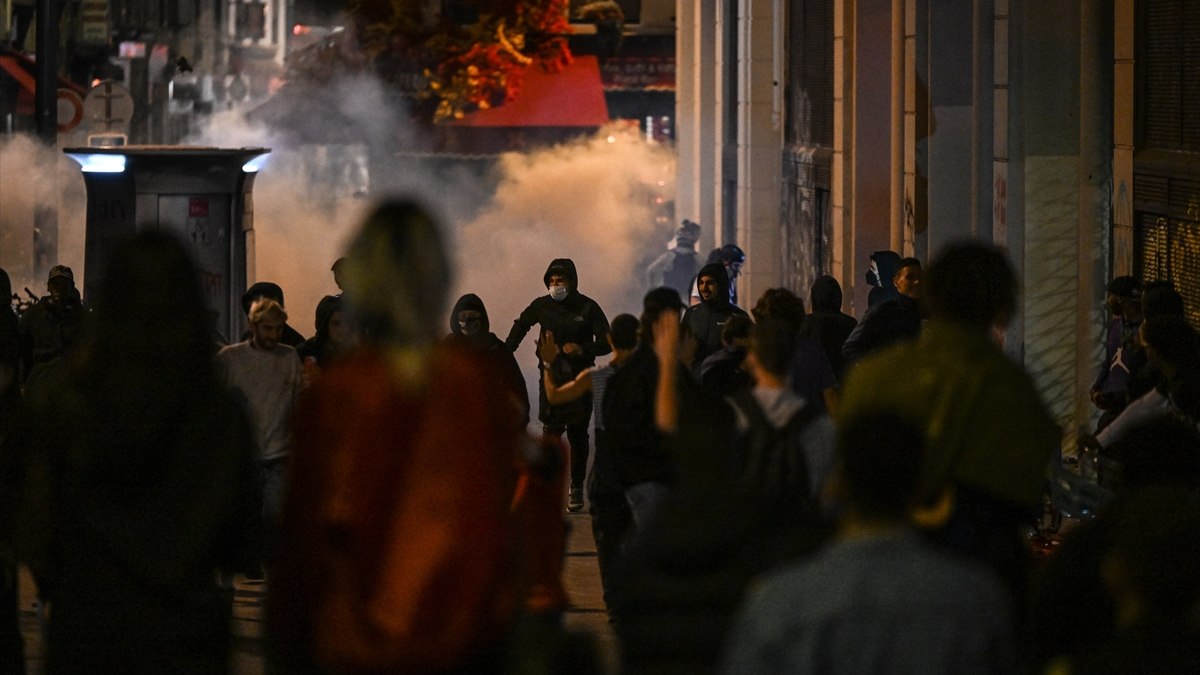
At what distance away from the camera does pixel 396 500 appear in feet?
12.8

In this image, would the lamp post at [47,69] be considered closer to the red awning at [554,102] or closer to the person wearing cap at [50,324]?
the person wearing cap at [50,324]

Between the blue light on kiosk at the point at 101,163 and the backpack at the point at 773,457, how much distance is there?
10.0 metres

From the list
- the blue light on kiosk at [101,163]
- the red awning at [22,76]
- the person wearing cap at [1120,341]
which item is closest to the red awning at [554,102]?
the red awning at [22,76]

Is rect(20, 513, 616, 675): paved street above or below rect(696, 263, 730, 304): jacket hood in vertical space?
below

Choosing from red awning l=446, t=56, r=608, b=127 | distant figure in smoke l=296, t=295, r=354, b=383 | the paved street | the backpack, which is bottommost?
the paved street

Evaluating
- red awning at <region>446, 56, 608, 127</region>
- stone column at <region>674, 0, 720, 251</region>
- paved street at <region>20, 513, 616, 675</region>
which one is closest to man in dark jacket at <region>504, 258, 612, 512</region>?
paved street at <region>20, 513, 616, 675</region>

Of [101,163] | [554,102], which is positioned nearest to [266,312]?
[101,163]

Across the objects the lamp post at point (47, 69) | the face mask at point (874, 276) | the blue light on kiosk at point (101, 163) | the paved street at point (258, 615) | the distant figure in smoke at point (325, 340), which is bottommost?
the paved street at point (258, 615)

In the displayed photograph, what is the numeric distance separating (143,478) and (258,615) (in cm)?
575

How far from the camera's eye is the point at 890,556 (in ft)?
12.2

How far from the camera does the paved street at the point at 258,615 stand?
8.81 metres

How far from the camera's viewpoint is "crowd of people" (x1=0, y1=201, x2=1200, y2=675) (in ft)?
12.5

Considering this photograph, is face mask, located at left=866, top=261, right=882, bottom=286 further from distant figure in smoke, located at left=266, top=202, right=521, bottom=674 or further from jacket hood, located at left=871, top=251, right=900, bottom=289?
distant figure in smoke, located at left=266, top=202, right=521, bottom=674

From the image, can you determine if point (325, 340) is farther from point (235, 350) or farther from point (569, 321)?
point (569, 321)
